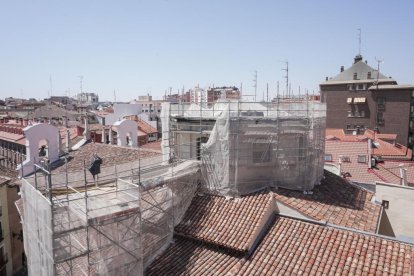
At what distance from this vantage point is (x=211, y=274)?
35.9ft

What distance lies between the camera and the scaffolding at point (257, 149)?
14398 millimetres

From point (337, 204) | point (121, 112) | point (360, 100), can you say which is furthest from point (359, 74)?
point (337, 204)

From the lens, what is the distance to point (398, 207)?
17969mm

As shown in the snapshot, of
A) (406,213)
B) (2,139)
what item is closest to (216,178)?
(406,213)

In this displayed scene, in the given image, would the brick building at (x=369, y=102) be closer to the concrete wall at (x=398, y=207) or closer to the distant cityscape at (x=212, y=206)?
the distant cityscape at (x=212, y=206)

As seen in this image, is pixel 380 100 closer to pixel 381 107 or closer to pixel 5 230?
pixel 381 107

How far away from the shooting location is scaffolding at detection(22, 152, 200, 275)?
9.81m

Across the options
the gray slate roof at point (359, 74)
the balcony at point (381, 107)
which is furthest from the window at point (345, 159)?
the gray slate roof at point (359, 74)

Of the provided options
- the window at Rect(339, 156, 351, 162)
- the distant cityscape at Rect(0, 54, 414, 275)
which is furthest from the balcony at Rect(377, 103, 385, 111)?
the distant cityscape at Rect(0, 54, 414, 275)

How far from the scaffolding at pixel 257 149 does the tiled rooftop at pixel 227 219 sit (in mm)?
677

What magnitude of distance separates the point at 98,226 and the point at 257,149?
7441 millimetres

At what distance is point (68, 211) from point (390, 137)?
38433mm

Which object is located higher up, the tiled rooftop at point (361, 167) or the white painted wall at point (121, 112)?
the white painted wall at point (121, 112)

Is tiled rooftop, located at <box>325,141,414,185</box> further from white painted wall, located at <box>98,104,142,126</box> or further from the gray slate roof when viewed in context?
white painted wall, located at <box>98,104,142,126</box>
